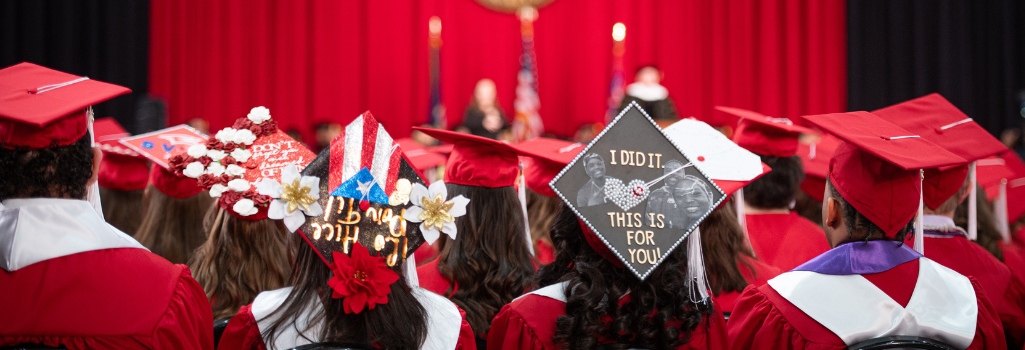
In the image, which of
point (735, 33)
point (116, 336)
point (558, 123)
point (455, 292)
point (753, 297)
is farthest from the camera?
point (558, 123)

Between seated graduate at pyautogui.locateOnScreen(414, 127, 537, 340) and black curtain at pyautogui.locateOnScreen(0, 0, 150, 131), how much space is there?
6.88 metres

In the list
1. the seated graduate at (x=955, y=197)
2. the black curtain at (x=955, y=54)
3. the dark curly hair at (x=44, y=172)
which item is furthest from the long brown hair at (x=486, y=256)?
the black curtain at (x=955, y=54)

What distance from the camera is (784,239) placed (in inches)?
99.0

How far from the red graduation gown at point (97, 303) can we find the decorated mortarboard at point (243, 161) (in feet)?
0.87

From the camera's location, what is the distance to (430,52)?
9445 mm

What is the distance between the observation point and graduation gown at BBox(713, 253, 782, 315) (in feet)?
6.67

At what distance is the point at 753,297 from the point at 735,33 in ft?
26.7

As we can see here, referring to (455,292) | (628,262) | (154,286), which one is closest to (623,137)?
(628,262)

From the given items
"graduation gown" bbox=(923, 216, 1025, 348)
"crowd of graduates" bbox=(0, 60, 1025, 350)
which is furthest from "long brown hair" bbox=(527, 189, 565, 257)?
"graduation gown" bbox=(923, 216, 1025, 348)

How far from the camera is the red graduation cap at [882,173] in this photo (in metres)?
1.52

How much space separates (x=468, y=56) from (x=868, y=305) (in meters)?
8.47

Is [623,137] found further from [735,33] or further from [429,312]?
[735,33]

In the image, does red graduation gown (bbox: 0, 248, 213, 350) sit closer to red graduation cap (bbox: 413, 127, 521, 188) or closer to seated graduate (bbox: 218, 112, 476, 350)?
seated graduate (bbox: 218, 112, 476, 350)

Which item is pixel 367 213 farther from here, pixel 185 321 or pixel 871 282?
pixel 871 282
